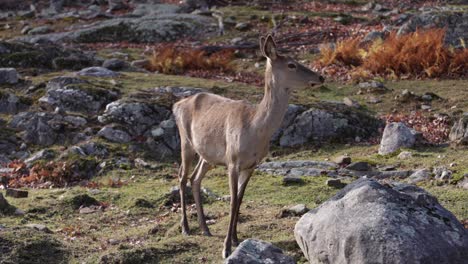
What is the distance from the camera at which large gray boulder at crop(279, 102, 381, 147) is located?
16750 millimetres

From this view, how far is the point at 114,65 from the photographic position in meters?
23.3

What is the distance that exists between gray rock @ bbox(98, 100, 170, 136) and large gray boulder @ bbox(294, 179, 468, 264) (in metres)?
8.92

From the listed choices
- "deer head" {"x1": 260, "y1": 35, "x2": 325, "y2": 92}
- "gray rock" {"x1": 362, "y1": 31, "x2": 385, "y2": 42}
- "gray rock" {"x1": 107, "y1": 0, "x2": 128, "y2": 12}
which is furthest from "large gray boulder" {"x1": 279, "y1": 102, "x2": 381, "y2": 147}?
"gray rock" {"x1": 107, "y1": 0, "x2": 128, "y2": 12}

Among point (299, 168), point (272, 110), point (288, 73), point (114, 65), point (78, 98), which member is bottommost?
point (299, 168)

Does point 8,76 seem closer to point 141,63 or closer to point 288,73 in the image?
point 141,63

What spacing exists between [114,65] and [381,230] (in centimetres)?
1635

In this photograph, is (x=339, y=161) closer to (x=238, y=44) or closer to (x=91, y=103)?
(x=91, y=103)

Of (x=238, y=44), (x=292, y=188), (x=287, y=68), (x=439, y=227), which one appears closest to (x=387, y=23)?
(x=238, y=44)

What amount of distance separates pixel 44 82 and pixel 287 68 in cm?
1153

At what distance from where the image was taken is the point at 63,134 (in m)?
17.1

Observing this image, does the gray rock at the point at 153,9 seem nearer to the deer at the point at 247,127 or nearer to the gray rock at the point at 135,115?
the gray rock at the point at 135,115

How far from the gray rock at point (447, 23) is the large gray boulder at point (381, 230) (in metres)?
15.7

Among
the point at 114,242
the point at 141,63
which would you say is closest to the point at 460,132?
the point at 114,242

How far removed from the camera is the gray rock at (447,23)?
23562 millimetres
